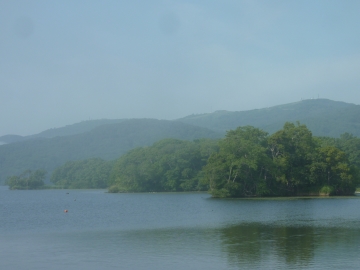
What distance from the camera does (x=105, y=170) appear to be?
158625mm

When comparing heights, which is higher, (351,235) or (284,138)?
(284,138)

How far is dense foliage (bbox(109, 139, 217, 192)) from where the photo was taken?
111 meters

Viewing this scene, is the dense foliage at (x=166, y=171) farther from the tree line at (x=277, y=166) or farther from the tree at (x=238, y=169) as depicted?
the tree at (x=238, y=169)

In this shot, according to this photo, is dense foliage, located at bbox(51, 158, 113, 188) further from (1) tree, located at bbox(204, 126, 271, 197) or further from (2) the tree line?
(1) tree, located at bbox(204, 126, 271, 197)

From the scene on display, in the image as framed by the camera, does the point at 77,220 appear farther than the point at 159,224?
Yes

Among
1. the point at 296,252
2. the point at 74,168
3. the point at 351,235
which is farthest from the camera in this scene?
the point at 74,168

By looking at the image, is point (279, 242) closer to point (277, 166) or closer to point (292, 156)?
point (277, 166)

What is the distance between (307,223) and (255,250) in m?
14.5

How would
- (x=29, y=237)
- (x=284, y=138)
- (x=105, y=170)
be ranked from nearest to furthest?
(x=29, y=237) < (x=284, y=138) < (x=105, y=170)

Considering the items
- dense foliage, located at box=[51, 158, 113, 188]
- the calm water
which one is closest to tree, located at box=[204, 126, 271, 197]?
the calm water

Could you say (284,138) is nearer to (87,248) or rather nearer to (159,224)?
(159,224)

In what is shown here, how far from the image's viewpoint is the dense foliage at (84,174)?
522 feet

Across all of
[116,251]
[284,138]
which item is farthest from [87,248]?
[284,138]

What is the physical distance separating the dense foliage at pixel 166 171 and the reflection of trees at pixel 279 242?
74034 millimetres
